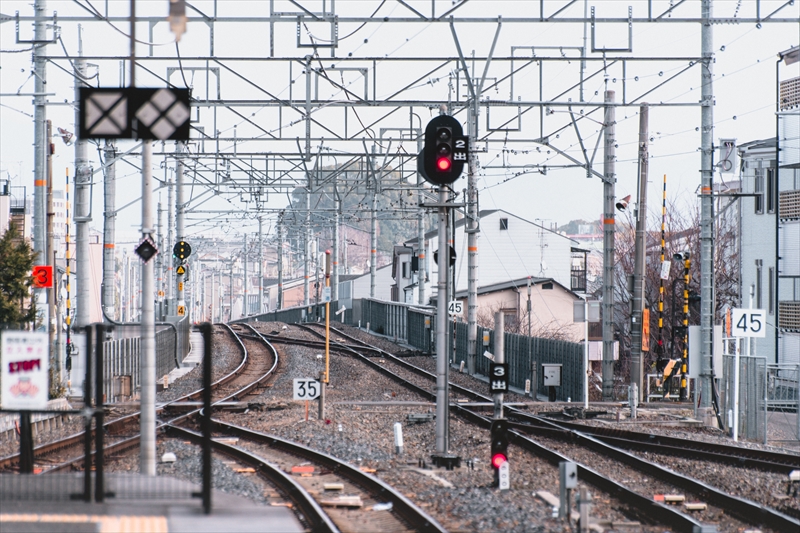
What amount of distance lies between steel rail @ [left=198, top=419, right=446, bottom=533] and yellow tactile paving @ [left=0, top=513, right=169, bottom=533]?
2.53 metres

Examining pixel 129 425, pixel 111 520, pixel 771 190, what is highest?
pixel 771 190

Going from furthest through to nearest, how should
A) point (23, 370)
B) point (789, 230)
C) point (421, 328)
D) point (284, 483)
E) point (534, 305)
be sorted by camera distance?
1. point (534, 305)
2. point (421, 328)
3. point (789, 230)
4. point (284, 483)
5. point (23, 370)

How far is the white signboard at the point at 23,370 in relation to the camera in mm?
7695

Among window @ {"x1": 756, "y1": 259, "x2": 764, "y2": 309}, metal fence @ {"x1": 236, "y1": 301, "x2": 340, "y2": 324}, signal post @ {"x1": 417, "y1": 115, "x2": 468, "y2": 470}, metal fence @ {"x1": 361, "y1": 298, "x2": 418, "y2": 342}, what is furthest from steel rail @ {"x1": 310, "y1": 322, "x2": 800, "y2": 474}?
metal fence @ {"x1": 236, "y1": 301, "x2": 340, "y2": 324}

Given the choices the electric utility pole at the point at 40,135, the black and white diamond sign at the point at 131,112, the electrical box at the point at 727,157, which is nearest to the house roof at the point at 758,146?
the electrical box at the point at 727,157

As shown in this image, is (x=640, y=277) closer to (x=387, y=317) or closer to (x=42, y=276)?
(x=42, y=276)

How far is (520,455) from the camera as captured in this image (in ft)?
46.0

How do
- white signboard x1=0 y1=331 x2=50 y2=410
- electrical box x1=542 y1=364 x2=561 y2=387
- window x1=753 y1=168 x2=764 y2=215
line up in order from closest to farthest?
white signboard x1=0 y1=331 x2=50 y2=410, electrical box x1=542 y1=364 x2=561 y2=387, window x1=753 y1=168 x2=764 y2=215

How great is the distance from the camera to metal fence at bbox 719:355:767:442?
17156 millimetres

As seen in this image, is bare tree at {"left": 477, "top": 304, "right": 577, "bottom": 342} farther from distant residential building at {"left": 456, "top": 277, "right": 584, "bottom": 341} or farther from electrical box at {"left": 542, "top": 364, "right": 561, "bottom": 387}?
electrical box at {"left": 542, "top": 364, "right": 561, "bottom": 387}

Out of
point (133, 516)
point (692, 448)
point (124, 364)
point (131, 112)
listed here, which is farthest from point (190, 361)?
point (133, 516)

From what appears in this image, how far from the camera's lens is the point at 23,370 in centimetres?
779

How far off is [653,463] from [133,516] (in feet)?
25.9

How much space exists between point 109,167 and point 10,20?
518 centimetres
